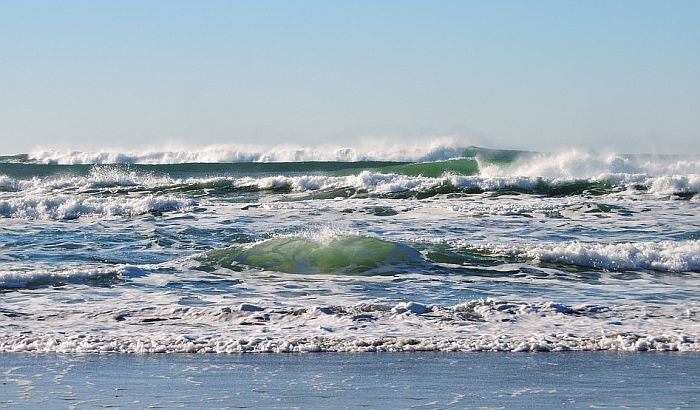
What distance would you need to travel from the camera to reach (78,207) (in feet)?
77.9

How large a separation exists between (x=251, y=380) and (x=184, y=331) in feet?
8.34

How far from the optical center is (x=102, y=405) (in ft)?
22.2

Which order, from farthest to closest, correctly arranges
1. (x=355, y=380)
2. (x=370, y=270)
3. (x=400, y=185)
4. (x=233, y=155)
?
1. (x=233, y=155)
2. (x=400, y=185)
3. (x=370, y=270)
4. (x=355, y=380)

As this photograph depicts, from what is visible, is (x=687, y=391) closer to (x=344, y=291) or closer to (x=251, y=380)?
(x=251, y=380)

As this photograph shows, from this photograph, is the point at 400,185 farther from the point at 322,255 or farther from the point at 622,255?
the point at 622,255

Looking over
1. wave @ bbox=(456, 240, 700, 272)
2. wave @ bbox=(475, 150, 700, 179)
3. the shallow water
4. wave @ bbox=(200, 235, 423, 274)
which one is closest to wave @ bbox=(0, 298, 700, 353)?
the shallow water

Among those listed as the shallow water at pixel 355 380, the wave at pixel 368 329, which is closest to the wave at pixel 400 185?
the wave at pixel 368 329

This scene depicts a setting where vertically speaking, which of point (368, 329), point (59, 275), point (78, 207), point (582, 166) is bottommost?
point (368, 329)

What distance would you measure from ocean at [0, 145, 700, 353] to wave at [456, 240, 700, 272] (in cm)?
3

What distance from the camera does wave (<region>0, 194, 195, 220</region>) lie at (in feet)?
76.7

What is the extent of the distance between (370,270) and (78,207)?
1154 cm

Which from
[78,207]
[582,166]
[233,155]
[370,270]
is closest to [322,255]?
[370,270]

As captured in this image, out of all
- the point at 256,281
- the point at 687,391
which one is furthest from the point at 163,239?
the point at 687,391

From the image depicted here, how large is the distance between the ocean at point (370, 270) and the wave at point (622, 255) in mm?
30
